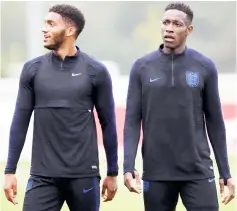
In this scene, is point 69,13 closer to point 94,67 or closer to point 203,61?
point 94,67

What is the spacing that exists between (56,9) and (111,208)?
4.43 metres

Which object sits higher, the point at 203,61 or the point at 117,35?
the point at 117,35

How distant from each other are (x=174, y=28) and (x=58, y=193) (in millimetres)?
1449

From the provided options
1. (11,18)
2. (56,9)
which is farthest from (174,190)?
(11,18)

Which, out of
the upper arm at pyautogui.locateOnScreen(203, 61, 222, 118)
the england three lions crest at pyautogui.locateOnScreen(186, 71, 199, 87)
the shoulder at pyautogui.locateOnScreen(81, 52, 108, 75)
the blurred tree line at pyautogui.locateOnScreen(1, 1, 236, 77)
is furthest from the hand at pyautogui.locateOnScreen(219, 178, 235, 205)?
the blurred tree line at pyautogui.locateOnScreen(1, 1, 236, 77)

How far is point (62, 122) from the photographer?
6.64 meters

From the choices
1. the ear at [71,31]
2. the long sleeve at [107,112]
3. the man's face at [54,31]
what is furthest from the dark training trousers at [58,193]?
the ear at [71,31]

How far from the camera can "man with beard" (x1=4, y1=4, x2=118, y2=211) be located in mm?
6656

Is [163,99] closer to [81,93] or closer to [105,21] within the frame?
[81,93]

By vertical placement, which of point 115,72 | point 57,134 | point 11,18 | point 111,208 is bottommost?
point 111,208

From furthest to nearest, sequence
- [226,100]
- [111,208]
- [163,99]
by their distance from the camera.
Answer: [226,100]
[111,208]
[163,99]

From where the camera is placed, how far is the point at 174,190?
672cm

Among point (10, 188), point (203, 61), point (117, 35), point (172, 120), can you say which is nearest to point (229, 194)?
point (172, 120)

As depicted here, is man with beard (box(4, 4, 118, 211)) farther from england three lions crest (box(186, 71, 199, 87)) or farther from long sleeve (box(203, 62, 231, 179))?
long sleeve (box(203, 62, 231, 179))
